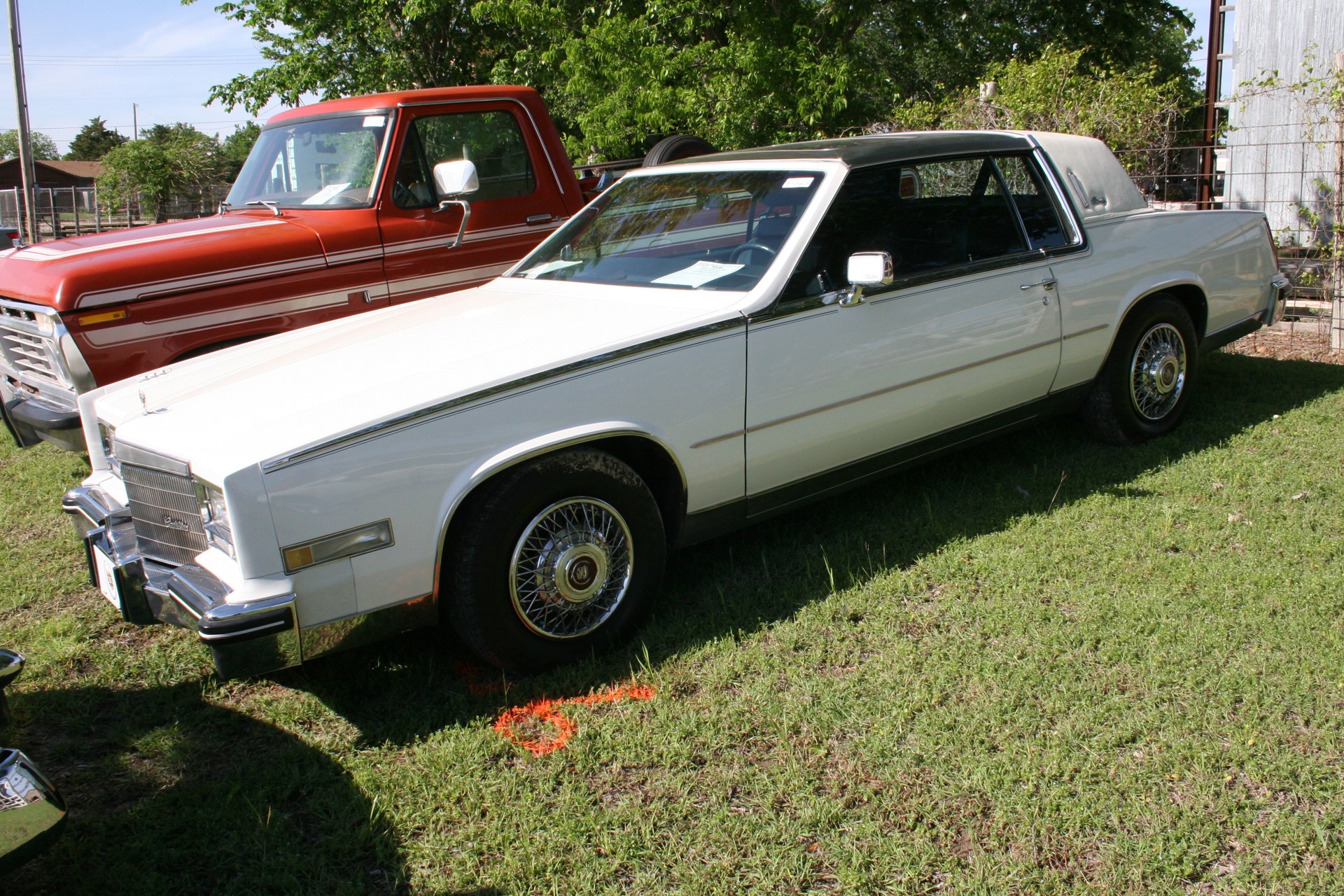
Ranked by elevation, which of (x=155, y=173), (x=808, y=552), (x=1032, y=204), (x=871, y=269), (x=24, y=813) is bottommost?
(x=808, y=552)

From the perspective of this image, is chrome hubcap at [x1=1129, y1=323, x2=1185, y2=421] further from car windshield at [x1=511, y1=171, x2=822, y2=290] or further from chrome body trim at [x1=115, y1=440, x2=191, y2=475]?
chrome body trim at [x1=115, y1=440, x2=191, y2=475]

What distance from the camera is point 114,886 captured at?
8.80ft

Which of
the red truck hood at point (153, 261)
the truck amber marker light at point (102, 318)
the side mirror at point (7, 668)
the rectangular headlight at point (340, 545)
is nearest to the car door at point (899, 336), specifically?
the rectangular headlight at point (340, 545)

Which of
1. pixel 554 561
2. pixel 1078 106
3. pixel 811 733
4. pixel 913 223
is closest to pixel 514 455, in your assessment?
pixel 554 561

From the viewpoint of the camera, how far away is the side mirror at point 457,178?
580cm

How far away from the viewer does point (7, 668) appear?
249cm

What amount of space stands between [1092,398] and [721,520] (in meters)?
2.54

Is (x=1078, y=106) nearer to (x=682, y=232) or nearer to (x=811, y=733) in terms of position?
(x=682, y=232)

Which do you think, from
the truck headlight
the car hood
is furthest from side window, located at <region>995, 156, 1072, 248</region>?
the truck headlight

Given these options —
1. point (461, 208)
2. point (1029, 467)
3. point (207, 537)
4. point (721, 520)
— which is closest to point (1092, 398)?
point (1029, 467)

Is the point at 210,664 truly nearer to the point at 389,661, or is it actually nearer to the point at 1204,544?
the point at 389,661

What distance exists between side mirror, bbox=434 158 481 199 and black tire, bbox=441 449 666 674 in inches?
111

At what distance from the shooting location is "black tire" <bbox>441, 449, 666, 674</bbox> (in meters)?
3.34

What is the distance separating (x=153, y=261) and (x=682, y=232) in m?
2.71
